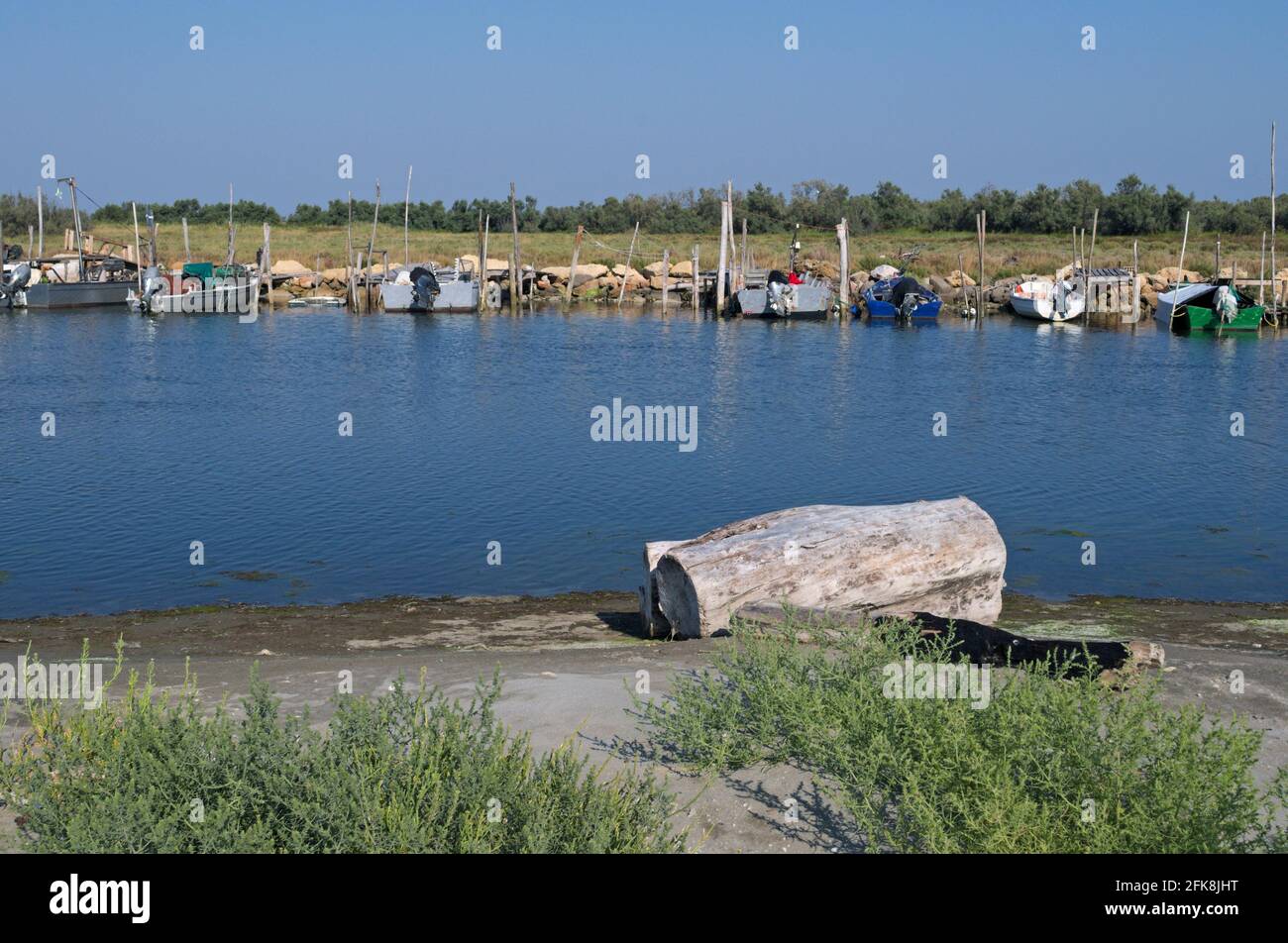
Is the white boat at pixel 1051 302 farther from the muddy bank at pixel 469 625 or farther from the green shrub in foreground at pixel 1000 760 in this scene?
the green shrub in foreground at pixel 1000 760

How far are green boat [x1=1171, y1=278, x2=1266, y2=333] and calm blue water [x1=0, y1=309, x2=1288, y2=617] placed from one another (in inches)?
201

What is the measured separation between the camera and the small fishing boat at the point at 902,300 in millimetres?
52531

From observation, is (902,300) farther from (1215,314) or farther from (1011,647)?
(1011,647)

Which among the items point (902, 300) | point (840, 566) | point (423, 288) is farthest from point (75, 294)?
point (840, 566)

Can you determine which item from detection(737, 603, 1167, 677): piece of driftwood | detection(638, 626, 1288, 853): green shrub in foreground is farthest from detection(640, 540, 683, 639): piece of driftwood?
detection(638, 626, 1288, 853): green shrub in foreground

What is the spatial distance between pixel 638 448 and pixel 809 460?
332 centimetres

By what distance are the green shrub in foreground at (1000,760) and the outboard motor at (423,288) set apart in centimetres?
4956

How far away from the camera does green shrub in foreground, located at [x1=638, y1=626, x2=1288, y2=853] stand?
5395mm

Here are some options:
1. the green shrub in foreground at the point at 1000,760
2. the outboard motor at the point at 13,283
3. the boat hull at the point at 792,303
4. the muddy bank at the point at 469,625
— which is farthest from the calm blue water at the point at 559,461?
the outboard motor at the point at 13,283

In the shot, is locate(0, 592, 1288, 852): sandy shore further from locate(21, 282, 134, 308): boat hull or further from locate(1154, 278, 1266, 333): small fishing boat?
locate(21, 282, 134, 308): boat hull

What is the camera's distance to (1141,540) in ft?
55.6
